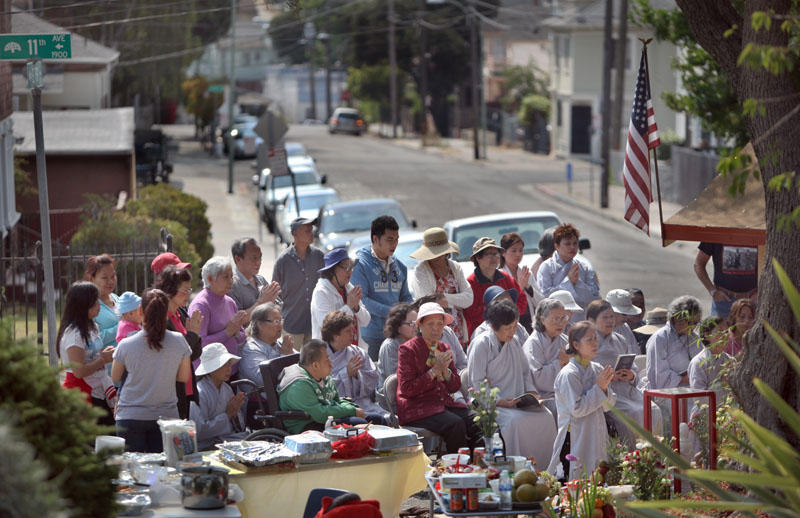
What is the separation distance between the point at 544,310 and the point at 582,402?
1.32 meters

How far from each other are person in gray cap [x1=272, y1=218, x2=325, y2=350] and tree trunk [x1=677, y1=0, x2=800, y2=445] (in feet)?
18.2

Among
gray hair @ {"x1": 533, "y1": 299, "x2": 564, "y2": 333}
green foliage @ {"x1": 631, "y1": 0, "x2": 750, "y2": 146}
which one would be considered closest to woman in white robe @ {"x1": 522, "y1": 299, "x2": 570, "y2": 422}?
gray hair @ {"x1": 533, "y1": 299, "x2": 564, "y2": 333}

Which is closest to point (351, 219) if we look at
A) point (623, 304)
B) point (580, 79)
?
point (623, 304)

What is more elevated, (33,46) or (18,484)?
(33,46)

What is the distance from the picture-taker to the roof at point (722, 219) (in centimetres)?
1151

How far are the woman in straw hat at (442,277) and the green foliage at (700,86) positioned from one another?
32.8ft

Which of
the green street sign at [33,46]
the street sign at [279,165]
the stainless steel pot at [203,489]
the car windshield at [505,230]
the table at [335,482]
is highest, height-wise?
the green street sign at [33,46]

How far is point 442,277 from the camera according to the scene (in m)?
11.6

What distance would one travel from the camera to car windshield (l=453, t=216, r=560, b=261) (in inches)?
641

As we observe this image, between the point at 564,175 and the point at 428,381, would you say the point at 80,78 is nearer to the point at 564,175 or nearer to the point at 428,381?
the point at 564,175

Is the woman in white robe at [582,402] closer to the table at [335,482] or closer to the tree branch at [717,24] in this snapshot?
the table at [335,482]

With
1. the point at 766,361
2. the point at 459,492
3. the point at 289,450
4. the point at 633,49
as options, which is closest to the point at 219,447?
the point at 289,450

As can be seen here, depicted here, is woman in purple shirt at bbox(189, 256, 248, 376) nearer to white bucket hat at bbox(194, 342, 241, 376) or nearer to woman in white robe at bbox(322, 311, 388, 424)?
woman in white robe at bbox(322, 311, 388, 424)

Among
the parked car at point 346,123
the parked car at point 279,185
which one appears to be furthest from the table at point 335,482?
the parked car at point 346,123
